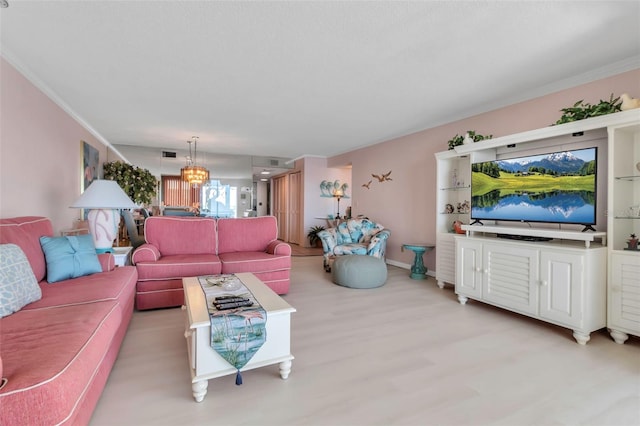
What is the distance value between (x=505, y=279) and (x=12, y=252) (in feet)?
12.9

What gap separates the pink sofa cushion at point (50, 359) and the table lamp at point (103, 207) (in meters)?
1.63

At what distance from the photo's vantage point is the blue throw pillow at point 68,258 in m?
2.27

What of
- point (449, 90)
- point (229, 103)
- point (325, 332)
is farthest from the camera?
point (229, 103)

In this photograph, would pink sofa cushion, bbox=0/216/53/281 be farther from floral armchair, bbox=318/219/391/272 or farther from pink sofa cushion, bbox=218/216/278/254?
floral armchair, bbox=318/219/391/272

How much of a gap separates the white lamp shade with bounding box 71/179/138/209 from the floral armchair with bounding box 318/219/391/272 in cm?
287

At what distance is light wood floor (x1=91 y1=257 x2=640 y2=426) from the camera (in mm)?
1564

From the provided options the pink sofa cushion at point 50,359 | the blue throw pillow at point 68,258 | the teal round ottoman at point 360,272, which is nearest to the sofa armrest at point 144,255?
the blue throw pillow at point 68,258

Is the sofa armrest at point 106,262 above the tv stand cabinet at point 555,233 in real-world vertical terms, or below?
below

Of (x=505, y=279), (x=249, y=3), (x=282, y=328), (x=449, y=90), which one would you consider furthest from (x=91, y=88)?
(x=505, y=279)

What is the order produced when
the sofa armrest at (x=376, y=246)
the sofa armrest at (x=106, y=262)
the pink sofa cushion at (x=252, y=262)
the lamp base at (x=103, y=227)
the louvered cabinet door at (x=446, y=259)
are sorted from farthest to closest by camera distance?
the sofa armrest at (x=376, y=246), the louvered cabinet door at (x=446, y=259), the pink sofa cushion at (x=252, y=262), the lamp base at (x=103, y=227), the sofa armrest at (x=106, y=262)

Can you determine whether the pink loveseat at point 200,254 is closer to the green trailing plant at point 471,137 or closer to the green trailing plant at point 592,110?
the green trailing plant at point 471,137

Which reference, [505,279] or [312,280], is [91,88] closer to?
[312,280]

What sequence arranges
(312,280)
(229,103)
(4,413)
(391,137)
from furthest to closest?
(391,137) < (312,280) < (229,103) < (4,413)

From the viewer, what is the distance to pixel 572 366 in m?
2.07
